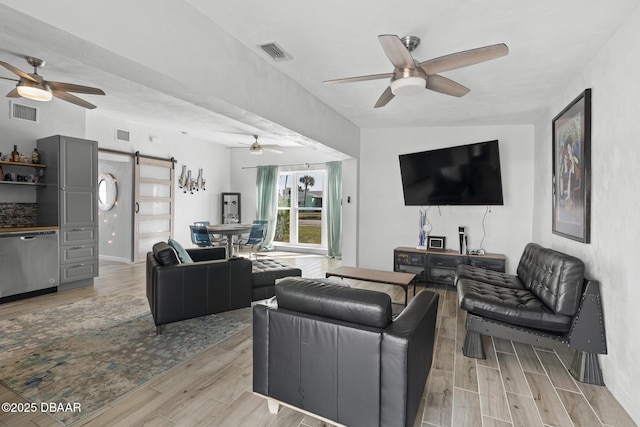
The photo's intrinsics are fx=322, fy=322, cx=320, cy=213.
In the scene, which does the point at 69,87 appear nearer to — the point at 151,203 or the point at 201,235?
the point at 201,235

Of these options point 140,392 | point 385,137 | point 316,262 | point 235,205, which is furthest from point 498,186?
point 235,205

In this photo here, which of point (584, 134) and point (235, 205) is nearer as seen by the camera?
point (584, 134)

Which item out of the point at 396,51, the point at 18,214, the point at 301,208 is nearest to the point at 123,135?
the point at 18,214

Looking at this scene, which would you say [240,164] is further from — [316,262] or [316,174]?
[316,262]

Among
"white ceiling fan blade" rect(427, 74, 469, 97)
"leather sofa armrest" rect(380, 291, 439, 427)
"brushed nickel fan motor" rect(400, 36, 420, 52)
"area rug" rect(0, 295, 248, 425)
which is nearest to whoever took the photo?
"leather sofa armrest" rect(380, 291, 439, 427)

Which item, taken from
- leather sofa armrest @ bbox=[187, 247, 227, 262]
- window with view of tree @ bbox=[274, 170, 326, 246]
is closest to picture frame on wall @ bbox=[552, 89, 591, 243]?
leather sofa armrest @ bbox=[187, 247, 227, 262]

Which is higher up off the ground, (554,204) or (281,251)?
(554,204)

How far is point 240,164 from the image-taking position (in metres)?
9.03

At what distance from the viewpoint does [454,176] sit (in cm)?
494

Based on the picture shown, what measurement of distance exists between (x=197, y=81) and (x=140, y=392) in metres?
2.19

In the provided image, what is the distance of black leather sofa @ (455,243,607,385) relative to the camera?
2.37m

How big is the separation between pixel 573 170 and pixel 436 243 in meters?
2.33

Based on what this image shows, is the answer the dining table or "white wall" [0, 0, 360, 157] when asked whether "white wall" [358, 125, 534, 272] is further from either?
"white wall" [0, 0, 360, 157]

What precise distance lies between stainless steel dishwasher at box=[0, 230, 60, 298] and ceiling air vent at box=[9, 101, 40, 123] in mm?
1645
